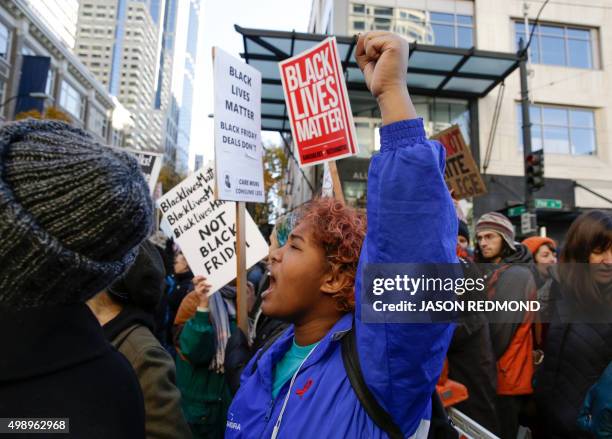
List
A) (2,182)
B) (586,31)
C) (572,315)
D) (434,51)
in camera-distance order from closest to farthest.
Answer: (2,182), (572,315), (434,51), (586,31)

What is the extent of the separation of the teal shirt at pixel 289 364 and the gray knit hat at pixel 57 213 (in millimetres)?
847

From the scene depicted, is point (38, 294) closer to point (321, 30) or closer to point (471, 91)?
point (471, 91)

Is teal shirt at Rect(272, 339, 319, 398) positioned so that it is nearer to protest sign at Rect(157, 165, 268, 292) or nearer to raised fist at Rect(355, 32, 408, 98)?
raised fist at Rect(355, 32, 408, 98)

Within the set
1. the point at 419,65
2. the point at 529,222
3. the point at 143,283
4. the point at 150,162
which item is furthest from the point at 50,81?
the point at 143,283

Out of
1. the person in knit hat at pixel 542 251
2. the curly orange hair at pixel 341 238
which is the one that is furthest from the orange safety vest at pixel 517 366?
the curly orange hair at pixel 341 238

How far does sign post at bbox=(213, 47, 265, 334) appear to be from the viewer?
3.24 meters

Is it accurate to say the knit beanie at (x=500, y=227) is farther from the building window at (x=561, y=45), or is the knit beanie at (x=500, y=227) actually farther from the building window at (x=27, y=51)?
the building window at (x=27, y=51)

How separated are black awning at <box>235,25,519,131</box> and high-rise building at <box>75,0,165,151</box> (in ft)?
342

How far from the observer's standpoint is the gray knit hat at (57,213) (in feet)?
2.69

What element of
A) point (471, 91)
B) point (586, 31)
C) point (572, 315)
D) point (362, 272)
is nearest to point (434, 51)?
point (471, 91)

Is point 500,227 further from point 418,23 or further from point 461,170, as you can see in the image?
point 418,23

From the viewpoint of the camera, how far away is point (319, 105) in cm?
351

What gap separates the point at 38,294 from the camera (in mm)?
875

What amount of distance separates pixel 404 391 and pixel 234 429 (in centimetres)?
73
